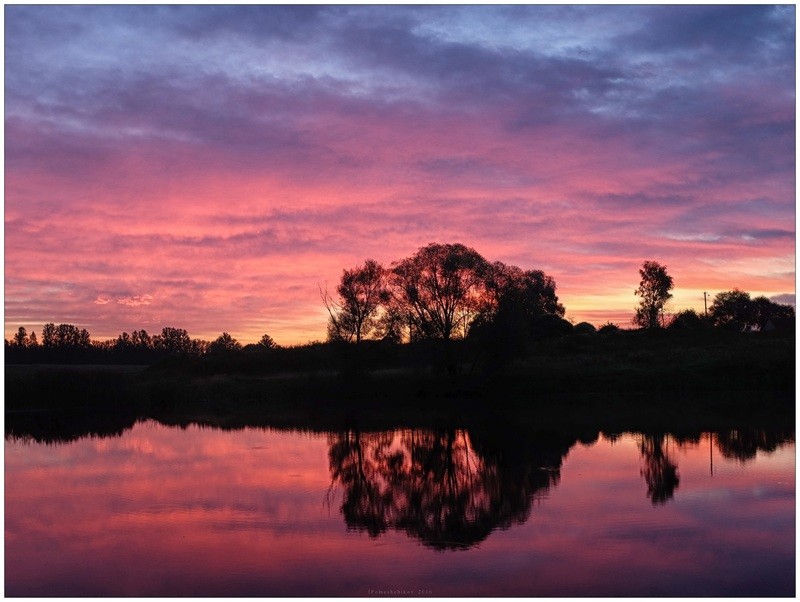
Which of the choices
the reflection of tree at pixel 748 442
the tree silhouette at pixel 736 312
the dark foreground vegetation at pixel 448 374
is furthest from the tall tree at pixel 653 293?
the reflection of tree at pixel 748 442

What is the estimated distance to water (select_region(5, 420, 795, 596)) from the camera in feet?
40.8

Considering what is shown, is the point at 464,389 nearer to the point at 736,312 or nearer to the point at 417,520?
the point at 417,520

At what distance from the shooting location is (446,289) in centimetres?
6150

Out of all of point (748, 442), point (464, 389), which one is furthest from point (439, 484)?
point (464, 389)

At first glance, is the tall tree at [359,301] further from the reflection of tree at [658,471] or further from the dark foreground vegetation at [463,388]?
the reflection of tree at [658,471]

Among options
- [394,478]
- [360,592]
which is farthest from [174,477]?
[360,592]

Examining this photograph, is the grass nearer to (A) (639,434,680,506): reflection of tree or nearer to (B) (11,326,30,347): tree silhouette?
(A) (639,434,680,506): reflection of tree

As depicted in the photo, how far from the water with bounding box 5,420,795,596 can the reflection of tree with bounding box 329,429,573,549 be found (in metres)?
0.09

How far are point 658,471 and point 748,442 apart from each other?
7.35m

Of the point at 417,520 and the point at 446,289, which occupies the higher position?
the point at 446,289

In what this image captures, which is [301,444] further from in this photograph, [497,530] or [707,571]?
[707,571]

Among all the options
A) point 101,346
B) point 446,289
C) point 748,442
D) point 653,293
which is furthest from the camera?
point 101,346

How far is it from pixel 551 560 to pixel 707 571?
2.46 m

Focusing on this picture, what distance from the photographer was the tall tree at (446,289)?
61.3m
